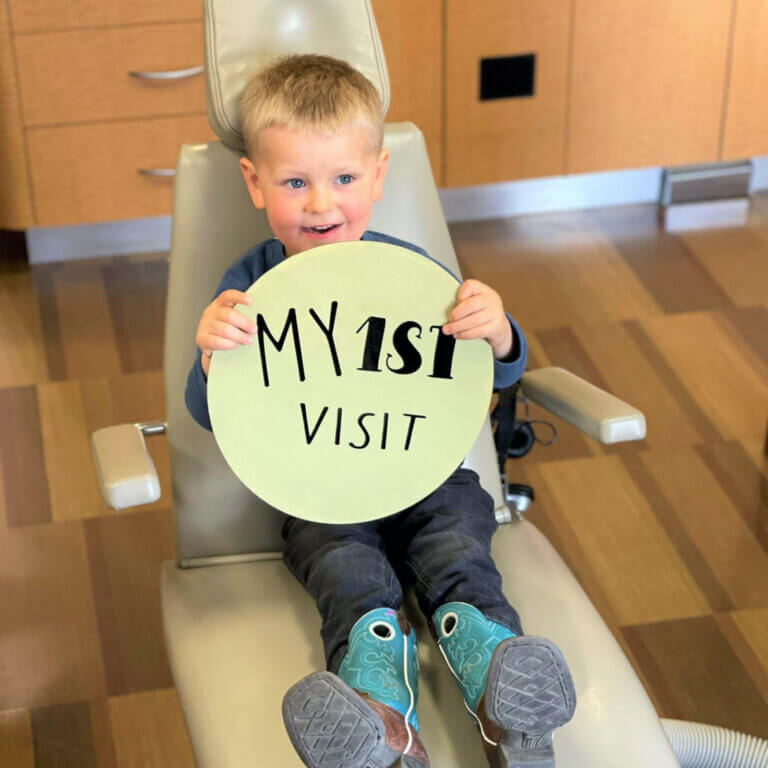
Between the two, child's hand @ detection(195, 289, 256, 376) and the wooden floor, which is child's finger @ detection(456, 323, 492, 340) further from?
the wooden floor

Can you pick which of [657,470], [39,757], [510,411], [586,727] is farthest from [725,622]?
[39,757]

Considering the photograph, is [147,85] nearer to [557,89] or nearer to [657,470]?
[557,89]

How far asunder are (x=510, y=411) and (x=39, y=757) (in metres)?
0.84

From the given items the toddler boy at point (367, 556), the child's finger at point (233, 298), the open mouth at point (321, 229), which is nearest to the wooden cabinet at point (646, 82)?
the toddler boy at point (367, 556)

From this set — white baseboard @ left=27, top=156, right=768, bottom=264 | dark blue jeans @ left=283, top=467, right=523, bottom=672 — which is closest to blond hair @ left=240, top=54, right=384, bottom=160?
dark blue jeans @ left=283, top=467, right=523, bottom=672

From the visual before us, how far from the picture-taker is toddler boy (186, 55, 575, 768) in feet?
3.55

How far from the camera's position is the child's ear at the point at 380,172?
4.41 feet

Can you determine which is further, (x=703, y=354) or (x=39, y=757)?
(x=703, y=354)

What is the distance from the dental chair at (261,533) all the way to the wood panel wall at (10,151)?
138cm

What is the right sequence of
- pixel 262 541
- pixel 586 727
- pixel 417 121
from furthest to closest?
1. pixel 417 121
2. pixel 262 541
3. pixel 586 727

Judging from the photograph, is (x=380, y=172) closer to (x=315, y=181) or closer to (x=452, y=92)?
(x=315, y=181)

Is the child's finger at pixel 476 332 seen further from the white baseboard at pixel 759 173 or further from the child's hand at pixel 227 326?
the white baseboard at pixel 759 173

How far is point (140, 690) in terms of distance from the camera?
1.78 meters

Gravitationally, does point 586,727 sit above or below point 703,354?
above
